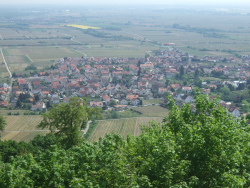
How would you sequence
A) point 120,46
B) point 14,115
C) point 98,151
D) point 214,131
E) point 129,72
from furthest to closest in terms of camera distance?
1. point 120,46
2. point 129,72
3. point 14,115
4. point 98,151
5. point 214,131

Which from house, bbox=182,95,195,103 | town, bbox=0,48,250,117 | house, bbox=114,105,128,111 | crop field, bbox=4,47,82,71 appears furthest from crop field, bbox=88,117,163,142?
crop field, bbox=4,47,82,71

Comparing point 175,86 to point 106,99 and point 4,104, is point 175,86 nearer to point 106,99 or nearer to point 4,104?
point 106,99

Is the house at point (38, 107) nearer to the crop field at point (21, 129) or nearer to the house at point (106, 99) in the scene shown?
the crop field at point (21, 129)

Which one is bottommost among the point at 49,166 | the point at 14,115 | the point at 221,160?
the point at 14,115

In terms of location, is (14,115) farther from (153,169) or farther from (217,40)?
(217,40)

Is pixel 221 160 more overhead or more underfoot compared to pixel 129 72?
more overhead

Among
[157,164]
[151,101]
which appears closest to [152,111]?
[151,101]

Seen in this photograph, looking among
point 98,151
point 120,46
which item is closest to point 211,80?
point 120,46
